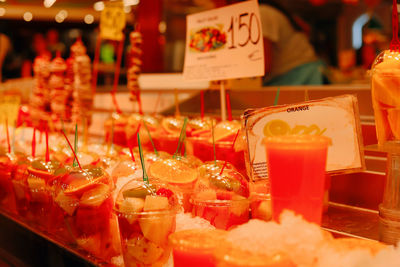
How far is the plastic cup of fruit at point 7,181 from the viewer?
6.19 ft

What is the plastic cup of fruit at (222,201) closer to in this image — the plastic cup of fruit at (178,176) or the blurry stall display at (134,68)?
the plastic cup of fruit at (178,176)

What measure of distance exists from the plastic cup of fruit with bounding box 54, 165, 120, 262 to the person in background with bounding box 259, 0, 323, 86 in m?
2.00

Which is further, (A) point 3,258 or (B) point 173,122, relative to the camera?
(B) point 173,122

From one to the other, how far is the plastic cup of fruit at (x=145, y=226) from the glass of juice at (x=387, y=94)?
0.58 metres

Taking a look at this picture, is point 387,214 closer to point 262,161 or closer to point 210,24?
point 262,161

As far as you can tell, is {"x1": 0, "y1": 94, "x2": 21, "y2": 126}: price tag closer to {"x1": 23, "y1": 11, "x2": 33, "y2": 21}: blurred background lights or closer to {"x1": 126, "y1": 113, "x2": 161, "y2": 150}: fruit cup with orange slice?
{"x1": 126, "y1": 113, "x2": 161, "y2": 150}: fruit cup with orange slice

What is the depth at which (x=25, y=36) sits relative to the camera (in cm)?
1187

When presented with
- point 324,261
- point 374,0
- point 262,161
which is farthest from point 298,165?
point 374,0

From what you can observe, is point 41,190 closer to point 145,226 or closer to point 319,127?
point 145,226

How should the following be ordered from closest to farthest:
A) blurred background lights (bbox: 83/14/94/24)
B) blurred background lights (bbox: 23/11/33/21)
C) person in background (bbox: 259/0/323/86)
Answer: person in background (bbox: 259/0/323/86), blurred background lights (bbox: 23/11/33/21), blurred background lights (bbox: 83/14/94/24)

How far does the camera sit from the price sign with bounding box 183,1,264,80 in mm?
1758

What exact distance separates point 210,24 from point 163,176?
0.86 m

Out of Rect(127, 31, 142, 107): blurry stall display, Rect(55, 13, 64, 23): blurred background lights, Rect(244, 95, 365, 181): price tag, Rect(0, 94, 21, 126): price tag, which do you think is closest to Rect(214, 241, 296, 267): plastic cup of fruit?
Rect(244, 95, 365, 181): price tag

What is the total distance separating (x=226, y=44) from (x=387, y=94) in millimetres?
898
